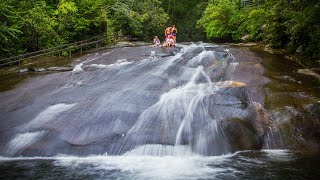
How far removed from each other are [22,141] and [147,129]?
149 inches

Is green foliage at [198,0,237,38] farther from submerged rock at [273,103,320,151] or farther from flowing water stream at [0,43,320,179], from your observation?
submerged rock at [273,103,320,151]

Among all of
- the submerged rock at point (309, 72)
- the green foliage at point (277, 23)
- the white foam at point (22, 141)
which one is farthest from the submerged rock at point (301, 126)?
the white foam at point (22, 141)

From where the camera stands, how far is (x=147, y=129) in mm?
10844

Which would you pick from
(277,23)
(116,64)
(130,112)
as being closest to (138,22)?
(277,23)

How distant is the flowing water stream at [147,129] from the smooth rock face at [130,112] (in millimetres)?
31

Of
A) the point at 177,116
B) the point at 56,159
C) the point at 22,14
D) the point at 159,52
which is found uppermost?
the point at 22,14

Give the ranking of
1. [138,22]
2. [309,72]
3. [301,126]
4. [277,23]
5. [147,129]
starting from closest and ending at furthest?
[147,129] → [301,126] → [309,72] → [277,23] → [138,22]

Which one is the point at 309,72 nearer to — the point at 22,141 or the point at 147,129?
the point at 147,129

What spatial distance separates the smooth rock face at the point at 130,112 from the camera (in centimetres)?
1039

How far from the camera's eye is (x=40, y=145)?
1030 cm

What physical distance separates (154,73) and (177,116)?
4.12m

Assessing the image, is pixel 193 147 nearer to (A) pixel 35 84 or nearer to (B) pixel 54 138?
(B) pixel 54 138

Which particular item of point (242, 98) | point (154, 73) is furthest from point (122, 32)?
point (242, 98)

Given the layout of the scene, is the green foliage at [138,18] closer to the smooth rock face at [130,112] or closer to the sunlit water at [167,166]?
the smooth rock face at [130,112]
